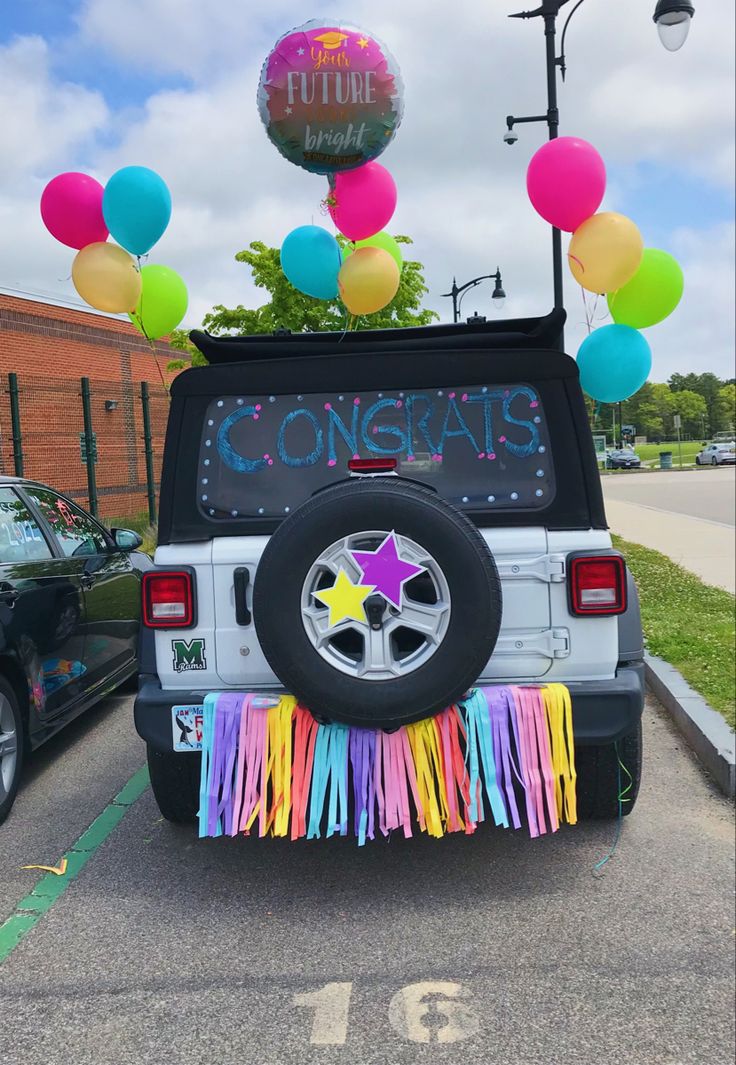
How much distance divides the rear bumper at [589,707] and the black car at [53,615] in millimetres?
1179

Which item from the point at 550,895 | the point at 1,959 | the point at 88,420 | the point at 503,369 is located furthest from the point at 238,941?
the point at 88,420

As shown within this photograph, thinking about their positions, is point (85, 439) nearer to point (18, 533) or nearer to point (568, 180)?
point (18, 533)

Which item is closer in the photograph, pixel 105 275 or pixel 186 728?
pixel 186 728

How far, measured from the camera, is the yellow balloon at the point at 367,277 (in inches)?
205

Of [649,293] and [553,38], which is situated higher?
[553,38]

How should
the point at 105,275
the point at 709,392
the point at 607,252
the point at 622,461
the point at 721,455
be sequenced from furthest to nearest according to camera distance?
the point at 709,392 < the point at 622,461 < the point at 721,455 < the point at 105,275 < the point at 607,252

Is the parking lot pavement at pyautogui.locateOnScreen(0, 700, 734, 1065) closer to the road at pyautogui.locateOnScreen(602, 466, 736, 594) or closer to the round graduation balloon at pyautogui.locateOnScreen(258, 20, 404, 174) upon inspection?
the round graduation balloon at pyautogui.locateOnScreen(258, 20, 404, 174)

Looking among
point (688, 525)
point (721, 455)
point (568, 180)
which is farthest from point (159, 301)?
point (721, 455)

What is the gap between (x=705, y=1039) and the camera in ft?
8.46

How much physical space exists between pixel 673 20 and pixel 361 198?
5604 mm

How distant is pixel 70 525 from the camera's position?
569 cm

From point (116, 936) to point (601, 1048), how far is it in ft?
5.55

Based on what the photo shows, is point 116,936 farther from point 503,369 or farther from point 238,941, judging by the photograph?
point 503,369

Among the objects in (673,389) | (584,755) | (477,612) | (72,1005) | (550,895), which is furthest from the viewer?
(673,389)
